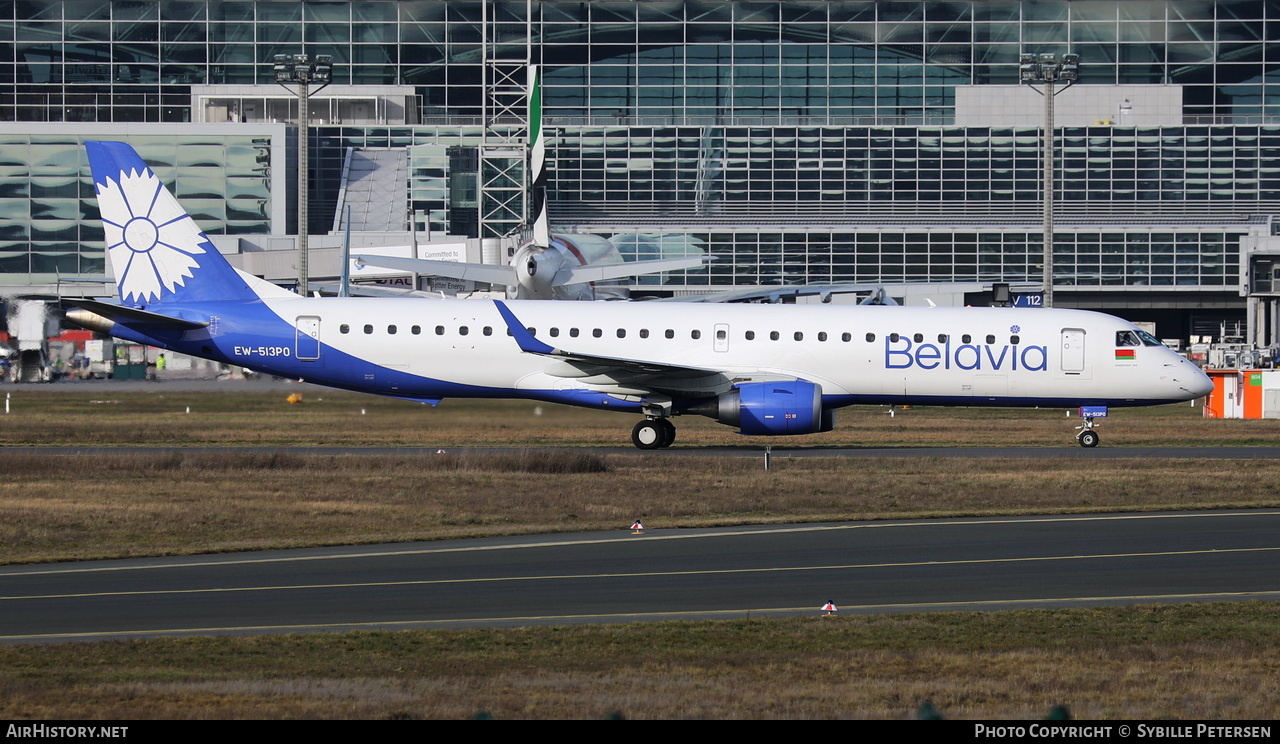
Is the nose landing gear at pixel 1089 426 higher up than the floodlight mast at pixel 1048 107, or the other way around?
the floodlight mast at pixel 1048 107

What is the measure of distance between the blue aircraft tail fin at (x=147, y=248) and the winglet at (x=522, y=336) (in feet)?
18.5

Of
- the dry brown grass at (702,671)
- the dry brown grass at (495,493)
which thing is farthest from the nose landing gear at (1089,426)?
the dry brown grass at (702,671)

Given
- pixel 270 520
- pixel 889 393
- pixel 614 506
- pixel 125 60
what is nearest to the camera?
pixel 270 520

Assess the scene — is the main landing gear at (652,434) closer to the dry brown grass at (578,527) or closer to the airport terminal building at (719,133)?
the dry brown grass at (578,527)

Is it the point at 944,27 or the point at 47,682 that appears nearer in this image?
the point at 47,682

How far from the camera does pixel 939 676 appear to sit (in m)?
11.7

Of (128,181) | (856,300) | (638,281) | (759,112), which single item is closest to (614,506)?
(128,181)

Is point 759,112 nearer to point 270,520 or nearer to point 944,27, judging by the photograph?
point 944,27

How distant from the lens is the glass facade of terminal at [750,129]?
10119cm

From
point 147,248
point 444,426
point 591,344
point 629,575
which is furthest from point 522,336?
point 629,575

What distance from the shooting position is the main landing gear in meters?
33.1

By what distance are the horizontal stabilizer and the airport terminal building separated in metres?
57.5

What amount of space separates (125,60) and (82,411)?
8044cm

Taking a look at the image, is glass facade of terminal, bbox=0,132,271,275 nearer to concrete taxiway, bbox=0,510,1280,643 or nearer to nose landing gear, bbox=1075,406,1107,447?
nose landing gear, bbox=1075,406,1107,447
